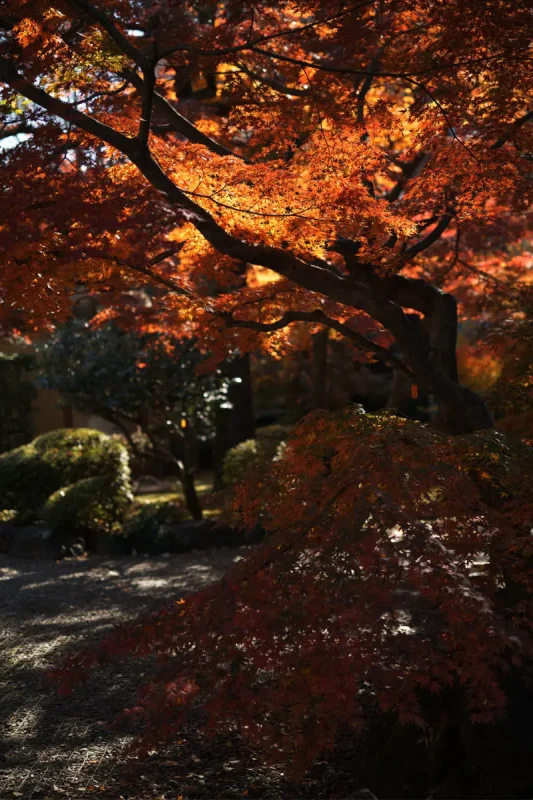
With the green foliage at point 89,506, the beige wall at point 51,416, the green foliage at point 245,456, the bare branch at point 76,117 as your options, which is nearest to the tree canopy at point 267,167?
the bare branch at point 76,117

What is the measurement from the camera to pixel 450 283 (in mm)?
10898

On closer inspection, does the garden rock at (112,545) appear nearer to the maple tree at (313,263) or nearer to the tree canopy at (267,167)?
the maple tree at (313,263)

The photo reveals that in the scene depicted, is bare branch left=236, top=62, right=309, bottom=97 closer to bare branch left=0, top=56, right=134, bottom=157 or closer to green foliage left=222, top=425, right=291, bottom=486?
bare branch left=0, top=56, right=134, bottom=157

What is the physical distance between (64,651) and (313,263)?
10.4 feet

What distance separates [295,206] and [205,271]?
3.40 feet

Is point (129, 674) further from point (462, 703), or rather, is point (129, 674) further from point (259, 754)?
point (462, 703)

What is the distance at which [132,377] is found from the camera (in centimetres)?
1005

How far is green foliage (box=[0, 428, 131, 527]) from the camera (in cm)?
1031

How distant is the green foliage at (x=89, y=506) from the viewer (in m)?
9.50

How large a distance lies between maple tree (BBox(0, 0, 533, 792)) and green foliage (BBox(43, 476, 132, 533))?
11.7 ft

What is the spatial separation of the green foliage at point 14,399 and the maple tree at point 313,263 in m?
10.1

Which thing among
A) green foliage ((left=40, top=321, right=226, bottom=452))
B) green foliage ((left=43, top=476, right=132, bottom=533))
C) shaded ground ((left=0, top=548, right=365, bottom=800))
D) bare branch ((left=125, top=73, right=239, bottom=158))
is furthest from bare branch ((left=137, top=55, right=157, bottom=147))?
green foliage ((left=43, top=476, right=132, bottom=533))

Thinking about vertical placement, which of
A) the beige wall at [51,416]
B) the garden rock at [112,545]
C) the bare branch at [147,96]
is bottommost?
the garden rock at [112,545]

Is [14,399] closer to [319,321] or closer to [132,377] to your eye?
[132,377]
